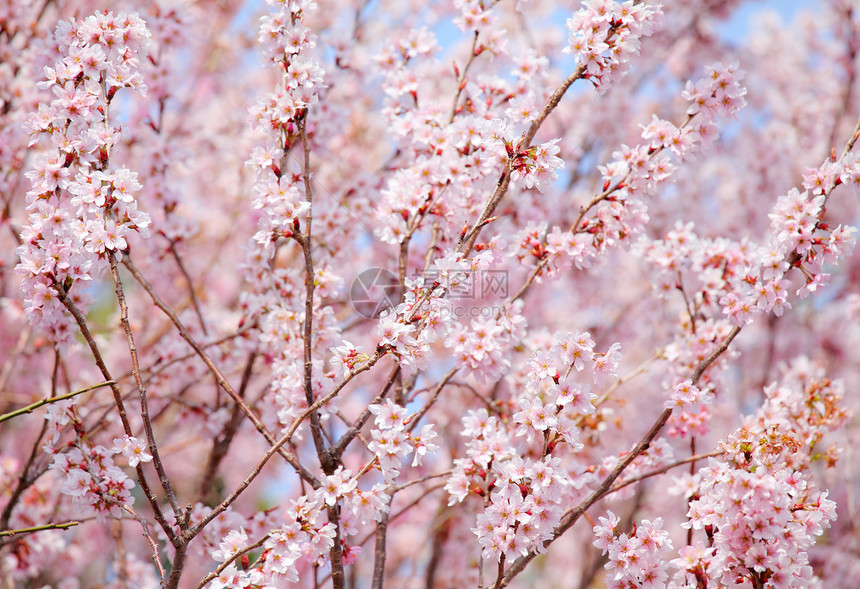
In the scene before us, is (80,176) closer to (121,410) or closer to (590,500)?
(121,410)

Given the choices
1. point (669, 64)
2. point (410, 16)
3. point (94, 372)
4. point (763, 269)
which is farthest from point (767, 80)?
point (94, 372)

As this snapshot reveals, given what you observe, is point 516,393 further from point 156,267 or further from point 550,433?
point 156,267

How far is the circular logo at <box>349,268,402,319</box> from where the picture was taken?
407 centimetres

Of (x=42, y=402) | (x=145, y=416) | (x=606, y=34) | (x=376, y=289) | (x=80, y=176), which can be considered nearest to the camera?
(x=42, y=402)

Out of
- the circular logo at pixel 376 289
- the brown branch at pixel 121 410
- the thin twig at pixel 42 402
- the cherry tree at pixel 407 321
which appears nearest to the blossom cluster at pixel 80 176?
the cherry tree at pixel 407 321

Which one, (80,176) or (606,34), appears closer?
(80,176)

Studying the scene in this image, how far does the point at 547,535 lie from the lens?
2725 mm

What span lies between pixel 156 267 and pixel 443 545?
3027 millimetres

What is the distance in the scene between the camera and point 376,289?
411cm

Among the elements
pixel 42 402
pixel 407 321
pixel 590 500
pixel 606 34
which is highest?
pixel 606 34

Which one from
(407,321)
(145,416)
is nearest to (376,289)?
(407,321)

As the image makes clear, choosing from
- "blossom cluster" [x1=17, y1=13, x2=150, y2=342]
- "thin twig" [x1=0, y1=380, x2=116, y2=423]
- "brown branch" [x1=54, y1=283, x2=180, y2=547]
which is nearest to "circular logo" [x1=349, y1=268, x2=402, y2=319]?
"blossom cluster" [x1=17, y1=13, x2=150, y2=342]

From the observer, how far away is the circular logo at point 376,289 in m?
4.07

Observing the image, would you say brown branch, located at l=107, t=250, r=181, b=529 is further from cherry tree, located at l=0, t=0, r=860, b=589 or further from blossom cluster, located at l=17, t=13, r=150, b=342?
blossom cluster, located at l=17, t=13, r=150, b=342
